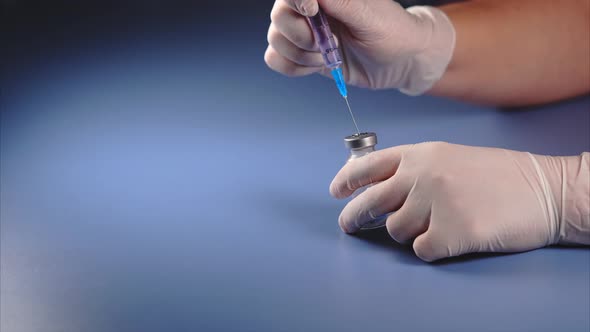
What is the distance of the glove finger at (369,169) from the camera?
154 centimetres

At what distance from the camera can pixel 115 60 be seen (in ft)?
10.1

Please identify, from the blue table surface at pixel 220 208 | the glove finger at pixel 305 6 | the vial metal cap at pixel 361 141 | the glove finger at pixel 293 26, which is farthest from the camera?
the glove finger at pixel 293 26

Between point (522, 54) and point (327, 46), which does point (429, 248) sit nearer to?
point (327, 46)

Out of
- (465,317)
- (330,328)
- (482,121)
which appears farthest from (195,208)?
(482,121)

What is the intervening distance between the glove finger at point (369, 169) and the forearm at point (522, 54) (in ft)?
2.86

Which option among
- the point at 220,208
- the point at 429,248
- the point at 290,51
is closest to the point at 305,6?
the point at 290,51

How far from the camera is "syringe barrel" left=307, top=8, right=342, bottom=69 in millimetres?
1792

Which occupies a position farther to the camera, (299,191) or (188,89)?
(188,89)

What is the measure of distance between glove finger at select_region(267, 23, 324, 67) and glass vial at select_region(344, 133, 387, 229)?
541mm

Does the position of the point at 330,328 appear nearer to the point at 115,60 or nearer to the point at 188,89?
the point at 188,89

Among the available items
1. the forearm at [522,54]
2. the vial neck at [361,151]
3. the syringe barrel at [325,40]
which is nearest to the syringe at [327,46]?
the syringe barrel at [325,40]

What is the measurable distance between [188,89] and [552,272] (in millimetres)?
1801

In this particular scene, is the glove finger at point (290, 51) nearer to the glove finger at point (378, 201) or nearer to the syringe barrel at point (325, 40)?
the syringe barrel at point (325, 40)

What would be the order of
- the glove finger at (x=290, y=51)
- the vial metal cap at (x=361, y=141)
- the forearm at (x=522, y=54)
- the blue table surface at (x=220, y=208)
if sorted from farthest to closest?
the forearm at (x=522, y=54) → the glove finger at (x=290, y=51) → the vial metal cap at (x=361, y=141) → the blue table surface at (x=220, y=208)
